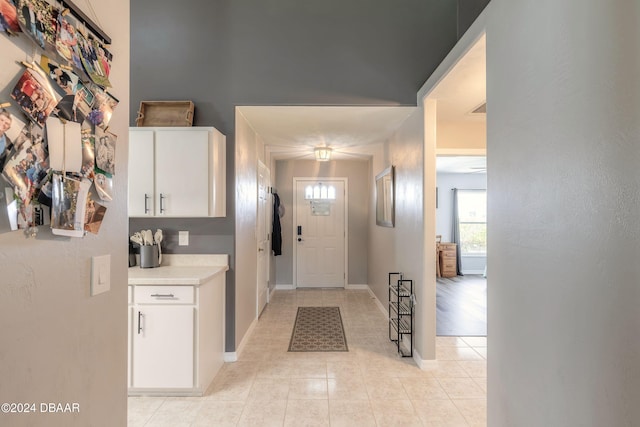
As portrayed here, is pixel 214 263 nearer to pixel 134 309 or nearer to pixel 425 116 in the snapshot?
pixel 134 309

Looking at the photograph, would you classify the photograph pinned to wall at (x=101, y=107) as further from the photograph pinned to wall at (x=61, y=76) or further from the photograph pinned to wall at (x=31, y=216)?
the photograph pinned to wall at (x=31, y=216)

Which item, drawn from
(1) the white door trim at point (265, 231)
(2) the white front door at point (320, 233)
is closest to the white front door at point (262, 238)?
(1) the white door trim at point (265, 231)

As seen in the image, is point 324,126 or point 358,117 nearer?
point 358,117

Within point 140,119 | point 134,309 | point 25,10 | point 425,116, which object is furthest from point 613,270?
point 140,119

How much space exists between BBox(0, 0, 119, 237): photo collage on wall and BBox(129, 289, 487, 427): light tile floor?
1798 millimetres

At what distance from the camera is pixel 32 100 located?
2.53 feet

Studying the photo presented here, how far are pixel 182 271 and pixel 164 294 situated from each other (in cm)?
31

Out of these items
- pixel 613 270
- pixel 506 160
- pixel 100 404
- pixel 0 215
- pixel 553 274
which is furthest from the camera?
pixel 506 160

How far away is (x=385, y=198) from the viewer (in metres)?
4.25

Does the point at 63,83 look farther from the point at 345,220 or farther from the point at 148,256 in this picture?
the point at 345,220

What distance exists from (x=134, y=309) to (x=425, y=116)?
2789 millimetres

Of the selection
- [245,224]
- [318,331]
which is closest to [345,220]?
[318,331]

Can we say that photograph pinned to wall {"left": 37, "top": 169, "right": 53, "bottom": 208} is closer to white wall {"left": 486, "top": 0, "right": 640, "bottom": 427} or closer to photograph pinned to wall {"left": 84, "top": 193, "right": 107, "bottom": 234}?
photograph pinned to wall {"left": 84, "top": 193, "right": 107, "bottom": 234}

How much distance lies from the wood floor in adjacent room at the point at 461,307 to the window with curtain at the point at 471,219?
31.8 inches
